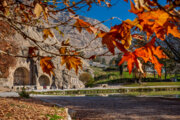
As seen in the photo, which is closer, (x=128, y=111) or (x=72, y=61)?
(x=72, y=61)

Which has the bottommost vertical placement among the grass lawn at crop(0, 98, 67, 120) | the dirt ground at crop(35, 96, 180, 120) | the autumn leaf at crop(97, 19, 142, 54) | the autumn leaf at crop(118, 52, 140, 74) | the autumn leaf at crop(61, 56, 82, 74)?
the dirt ground at crop(35, 96, 180, 120)

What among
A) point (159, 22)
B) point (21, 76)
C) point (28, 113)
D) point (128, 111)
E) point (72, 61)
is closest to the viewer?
point (159, 22)

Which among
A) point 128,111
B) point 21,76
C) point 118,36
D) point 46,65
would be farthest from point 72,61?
point 21,76

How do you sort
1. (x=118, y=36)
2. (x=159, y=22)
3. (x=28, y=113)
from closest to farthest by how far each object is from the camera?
1. (x=159, y=22)
2. (x=118, y=36)
3. (x=28, y=113)

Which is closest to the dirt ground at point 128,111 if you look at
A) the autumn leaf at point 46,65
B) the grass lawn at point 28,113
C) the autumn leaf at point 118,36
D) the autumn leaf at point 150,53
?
the grass lawn at point 28,113

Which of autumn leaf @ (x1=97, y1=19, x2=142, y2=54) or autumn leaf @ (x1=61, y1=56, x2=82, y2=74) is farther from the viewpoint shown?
autumn leaf @ (x1=61, y1=56, x2=82, y2=74)

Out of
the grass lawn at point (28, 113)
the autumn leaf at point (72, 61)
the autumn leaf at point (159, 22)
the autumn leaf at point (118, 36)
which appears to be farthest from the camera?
the grass lawn at point (28, 113)

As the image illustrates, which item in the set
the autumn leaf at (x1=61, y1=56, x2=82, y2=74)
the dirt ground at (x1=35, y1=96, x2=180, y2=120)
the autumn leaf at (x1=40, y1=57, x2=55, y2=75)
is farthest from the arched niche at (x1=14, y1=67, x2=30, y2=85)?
the autumn leaf at (x1=61, y1=56, x2=82, y2=74)

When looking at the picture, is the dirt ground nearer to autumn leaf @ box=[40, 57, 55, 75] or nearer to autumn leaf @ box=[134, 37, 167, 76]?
autumn leaf @ box=[40, 57, 55, 75]

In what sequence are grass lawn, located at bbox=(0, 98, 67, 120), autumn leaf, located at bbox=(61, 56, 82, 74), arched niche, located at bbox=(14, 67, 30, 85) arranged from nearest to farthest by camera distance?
autumn leaf, located at bbox=(61, 56, 82, 74) < grass lawn, located at bbox=(0, 98, 67, 120) < arched niche, located at bbox=(14, 67, 30, 85)

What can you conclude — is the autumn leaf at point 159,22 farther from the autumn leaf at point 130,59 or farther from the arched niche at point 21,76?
the arched niche at point 21,76

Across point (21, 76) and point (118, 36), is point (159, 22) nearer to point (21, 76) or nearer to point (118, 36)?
point (118, 36)

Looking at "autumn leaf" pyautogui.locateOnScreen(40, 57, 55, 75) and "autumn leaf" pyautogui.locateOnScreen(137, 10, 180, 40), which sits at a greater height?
"autumn leaf" pyautogui.locateOnScreen(137, 10, 180, 40)

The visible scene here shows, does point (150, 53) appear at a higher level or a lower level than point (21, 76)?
lower
